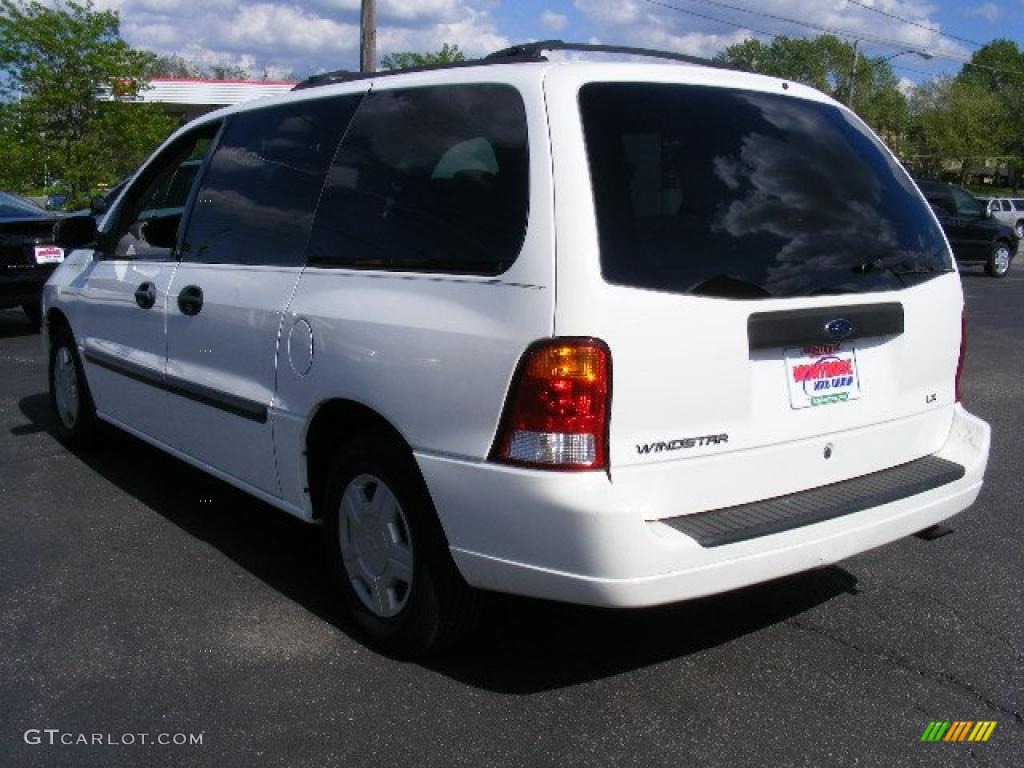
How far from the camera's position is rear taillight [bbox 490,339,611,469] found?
279cm

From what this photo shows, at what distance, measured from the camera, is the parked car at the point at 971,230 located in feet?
62.6

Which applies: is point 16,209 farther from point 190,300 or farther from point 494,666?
point 494,666

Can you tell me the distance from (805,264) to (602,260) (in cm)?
72

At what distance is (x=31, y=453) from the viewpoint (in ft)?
20.1

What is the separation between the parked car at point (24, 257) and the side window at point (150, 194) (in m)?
5.55

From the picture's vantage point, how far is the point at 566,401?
9.18 ft

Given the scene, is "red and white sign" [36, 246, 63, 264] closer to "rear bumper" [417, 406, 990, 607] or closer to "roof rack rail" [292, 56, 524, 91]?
"roof rack rail" [292, 56, 524, 91]

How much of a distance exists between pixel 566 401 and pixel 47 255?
360 inches

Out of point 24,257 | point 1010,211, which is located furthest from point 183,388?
point 1010,211

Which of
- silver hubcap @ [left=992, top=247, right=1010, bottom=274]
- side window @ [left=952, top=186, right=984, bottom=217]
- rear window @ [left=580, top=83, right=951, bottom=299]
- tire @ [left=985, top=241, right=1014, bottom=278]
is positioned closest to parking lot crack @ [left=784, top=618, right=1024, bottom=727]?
rear window @ [left=580, top=83, right=951, bottom=299]

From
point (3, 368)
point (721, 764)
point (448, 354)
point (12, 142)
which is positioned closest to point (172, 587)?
point (448, 354)

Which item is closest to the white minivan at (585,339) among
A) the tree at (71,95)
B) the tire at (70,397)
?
the tire at (70,397)

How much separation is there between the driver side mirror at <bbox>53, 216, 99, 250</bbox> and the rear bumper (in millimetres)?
3145

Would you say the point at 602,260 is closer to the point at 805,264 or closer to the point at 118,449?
the point at 805,264
